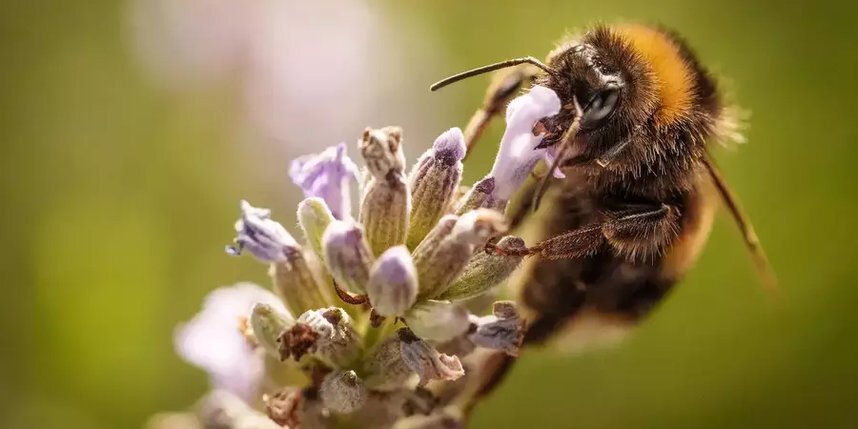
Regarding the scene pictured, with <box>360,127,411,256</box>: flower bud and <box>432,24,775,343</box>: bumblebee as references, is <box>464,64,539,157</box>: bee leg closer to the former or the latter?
<box>432,24,775,343</box>: bumblebee

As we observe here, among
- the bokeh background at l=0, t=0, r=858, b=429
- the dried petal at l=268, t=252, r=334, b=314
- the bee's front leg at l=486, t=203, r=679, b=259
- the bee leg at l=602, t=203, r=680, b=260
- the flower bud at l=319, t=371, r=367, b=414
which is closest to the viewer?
the flower bud at l=319, t=371, r=367, b=414

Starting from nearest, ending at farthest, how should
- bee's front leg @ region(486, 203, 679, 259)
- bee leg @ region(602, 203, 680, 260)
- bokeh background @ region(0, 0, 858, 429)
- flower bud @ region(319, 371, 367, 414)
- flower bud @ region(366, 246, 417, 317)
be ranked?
flower bud @ region(366, 246, 417, 317), flower bud @ region(319, 371, 367, 414), bee's front leg @ region(486, 203, 679, 259), bee leg @ region(602, 203, 680, 260), bokeh background @ region(0, 0, 858, 429)

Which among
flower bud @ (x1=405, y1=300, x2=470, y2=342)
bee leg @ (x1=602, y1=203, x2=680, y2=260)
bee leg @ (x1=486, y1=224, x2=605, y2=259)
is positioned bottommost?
bee leg @ (x1=602, y1=203, x2=680, y2=260)

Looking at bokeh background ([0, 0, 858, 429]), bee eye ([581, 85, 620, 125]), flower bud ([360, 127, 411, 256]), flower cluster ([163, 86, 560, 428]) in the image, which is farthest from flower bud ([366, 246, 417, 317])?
bokeh background ([0, 0, 858, 429])

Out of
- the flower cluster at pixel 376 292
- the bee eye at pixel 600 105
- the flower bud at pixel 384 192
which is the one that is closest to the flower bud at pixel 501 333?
the flower cluster at pixel 376 292

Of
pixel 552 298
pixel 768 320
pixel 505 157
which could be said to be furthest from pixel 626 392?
pixel 505 157

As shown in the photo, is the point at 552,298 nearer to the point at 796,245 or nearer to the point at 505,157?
the point at 505,157

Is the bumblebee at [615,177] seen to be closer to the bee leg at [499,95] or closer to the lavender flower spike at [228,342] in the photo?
the bee leg at [499,95]
